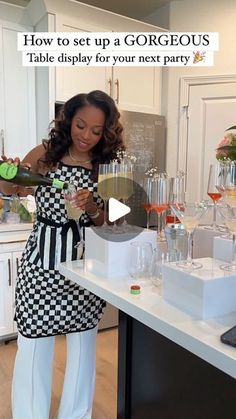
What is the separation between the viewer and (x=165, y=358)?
113 centimetres

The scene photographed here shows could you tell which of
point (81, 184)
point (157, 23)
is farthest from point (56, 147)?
point (157, 23)

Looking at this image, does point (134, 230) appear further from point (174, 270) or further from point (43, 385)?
point (43, 385)

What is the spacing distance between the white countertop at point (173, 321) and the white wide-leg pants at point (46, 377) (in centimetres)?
47

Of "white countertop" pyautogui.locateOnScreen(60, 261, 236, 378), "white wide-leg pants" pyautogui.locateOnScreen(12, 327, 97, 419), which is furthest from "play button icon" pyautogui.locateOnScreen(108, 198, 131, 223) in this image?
"white wide-leg pants" pyautogui.locateOnScreen(12, 327, 97, 419)

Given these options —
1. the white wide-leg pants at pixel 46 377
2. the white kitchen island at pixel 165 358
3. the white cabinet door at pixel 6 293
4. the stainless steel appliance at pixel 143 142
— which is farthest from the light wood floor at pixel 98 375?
the stainless steel appliance at pixel 143 142

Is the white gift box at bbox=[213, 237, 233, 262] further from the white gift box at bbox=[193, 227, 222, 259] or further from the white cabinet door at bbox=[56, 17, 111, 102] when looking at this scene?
the white cabinet door at bbox=[56, 17, 111, 102]

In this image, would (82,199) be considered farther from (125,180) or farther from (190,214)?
(190,214)

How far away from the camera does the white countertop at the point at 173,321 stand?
0.69 meters

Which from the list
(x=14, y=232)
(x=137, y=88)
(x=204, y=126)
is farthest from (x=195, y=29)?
(x=14, y=232)

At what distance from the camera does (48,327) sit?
142cm

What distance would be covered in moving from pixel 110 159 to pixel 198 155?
5.59 feet

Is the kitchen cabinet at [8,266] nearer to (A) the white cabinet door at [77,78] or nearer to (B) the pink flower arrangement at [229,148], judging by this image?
(A) the white cabinet door at [77,78]

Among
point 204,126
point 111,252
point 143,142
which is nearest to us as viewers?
point 111,252

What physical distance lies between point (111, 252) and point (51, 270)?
1.24 ft
